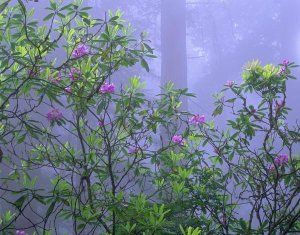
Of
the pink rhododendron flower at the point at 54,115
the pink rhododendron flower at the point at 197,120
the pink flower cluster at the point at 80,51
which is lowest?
the pink rhododendron flower at the point at 54,115

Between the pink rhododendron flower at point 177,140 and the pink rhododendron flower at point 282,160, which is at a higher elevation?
the pink rhododendron flower at point 177,140

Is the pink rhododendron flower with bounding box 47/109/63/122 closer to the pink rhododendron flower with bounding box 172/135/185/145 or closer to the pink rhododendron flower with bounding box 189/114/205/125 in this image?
the pink rhododendron flower with bounding box 172/135/185/145

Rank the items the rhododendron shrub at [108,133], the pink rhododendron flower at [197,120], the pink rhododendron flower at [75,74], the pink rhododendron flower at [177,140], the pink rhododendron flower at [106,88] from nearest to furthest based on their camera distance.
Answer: the rhododendron shrub at [108,133] < the pink rhododendron flower at [75,74] < the pink rhododendron flower at [106,88] < the pink rhododendron flower at [177,140] < the pink rhododendron flower at [197,120]

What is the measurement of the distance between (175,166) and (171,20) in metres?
7.57

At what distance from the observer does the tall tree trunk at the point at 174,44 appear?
28.7ft

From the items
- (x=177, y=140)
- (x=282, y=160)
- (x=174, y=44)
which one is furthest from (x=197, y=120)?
(x=174, y=44)

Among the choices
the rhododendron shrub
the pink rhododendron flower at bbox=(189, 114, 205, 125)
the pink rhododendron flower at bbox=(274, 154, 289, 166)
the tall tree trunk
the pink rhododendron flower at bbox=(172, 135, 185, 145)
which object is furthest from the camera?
the tall tree trunk

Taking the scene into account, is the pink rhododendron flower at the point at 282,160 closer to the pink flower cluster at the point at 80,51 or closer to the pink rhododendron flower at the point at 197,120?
the pink rhododendron flower at the point at 197,120

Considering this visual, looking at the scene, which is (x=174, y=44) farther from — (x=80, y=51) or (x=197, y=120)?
(x=80, y=51)

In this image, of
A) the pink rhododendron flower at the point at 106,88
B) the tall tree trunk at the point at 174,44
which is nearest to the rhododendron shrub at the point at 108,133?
the pink rhododendron flower at the point at 106,88

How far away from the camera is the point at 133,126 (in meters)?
2.54

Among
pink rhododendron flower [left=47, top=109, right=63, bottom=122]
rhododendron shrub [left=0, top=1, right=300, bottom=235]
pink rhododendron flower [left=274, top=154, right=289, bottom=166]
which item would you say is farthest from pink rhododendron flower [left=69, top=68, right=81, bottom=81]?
pink rhododendron flower [left=274, top=154, right=289, bottom=166]

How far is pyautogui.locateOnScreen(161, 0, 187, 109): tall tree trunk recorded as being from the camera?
345 inches

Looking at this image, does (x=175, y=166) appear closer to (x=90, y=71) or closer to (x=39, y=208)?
(x=90, y=71)
